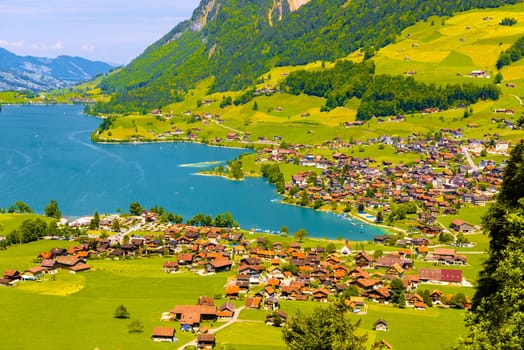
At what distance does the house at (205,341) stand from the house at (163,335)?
7.55 feet

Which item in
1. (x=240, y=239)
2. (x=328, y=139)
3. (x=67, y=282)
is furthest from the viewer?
(x=328, y=139)

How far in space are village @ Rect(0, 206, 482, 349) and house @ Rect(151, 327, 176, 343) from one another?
7 cm

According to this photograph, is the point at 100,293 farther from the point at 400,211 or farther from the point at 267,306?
the point at 400,211

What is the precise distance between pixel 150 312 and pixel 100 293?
8035 mm

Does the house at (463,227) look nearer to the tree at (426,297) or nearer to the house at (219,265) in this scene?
the tree at (426,297)

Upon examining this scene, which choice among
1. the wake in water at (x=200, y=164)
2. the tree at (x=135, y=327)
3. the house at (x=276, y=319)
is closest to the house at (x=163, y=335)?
the tree at (x=135, y=327)

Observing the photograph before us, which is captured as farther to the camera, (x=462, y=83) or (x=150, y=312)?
(x=462, y=83)

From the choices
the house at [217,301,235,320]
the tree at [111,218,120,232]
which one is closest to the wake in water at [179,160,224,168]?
the tree at [111,218,120,232]

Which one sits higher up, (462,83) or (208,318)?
(462,83)

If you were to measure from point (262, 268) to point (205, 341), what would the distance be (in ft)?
79.7

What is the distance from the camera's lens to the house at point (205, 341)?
44719 millimetres

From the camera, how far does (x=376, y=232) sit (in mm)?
91438

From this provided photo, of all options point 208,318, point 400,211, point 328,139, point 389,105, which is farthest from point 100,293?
point 389,105

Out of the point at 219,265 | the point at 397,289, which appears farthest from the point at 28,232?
the point at 397,289
